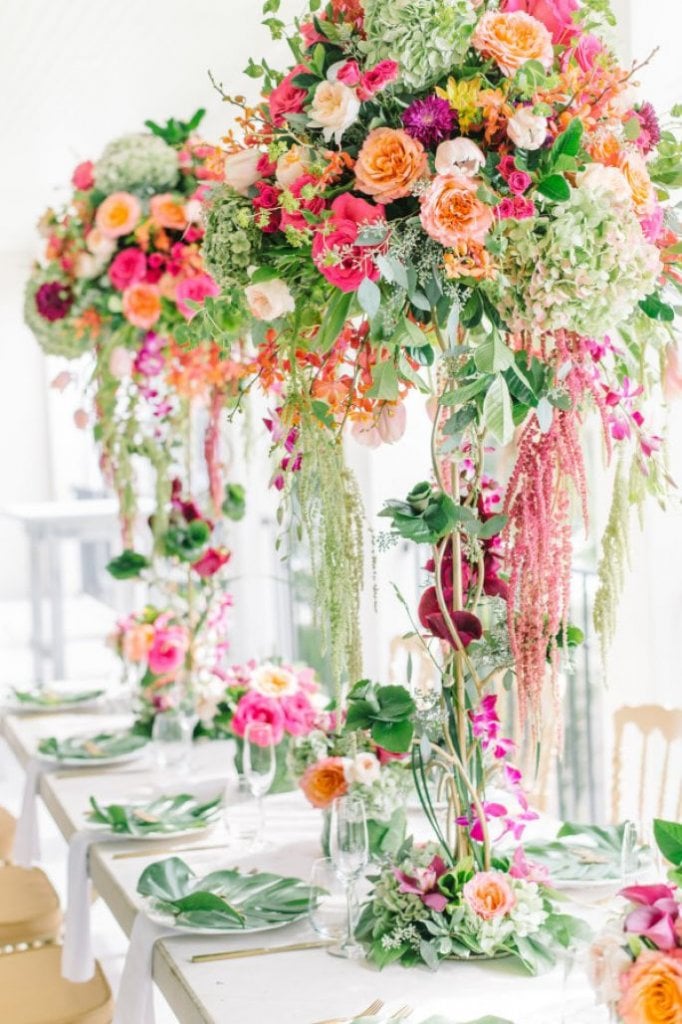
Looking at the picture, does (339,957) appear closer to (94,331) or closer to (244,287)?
(244,287)

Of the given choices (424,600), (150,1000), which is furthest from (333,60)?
(150,1000)

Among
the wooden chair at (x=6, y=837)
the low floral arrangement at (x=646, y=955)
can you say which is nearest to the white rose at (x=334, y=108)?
the low floral arrangement at (x=646, y=955)

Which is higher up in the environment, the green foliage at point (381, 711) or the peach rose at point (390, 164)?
the peach rose at point (390, 164)

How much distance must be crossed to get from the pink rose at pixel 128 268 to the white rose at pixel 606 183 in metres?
1.69

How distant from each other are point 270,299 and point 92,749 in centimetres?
164

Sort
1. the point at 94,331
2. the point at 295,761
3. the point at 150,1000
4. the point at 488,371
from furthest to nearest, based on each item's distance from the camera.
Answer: the point at 94,331, the point at 295,761, the point at 150,1000, the point at 488,371

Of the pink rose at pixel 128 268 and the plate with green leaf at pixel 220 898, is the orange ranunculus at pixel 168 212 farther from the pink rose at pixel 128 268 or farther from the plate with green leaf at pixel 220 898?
the plate with green leaf at pixel 220 898

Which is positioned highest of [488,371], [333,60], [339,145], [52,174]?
[52,174]

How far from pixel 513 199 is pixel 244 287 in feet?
1.29

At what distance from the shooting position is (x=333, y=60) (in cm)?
168

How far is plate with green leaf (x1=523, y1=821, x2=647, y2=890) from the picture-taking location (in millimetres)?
2039

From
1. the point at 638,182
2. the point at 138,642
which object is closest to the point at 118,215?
the point at 138,642

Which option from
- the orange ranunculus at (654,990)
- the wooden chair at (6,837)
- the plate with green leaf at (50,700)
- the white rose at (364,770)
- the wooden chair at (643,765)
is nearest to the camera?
the orange ranunculus at (654,990)

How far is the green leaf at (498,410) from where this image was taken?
4.99 ft
